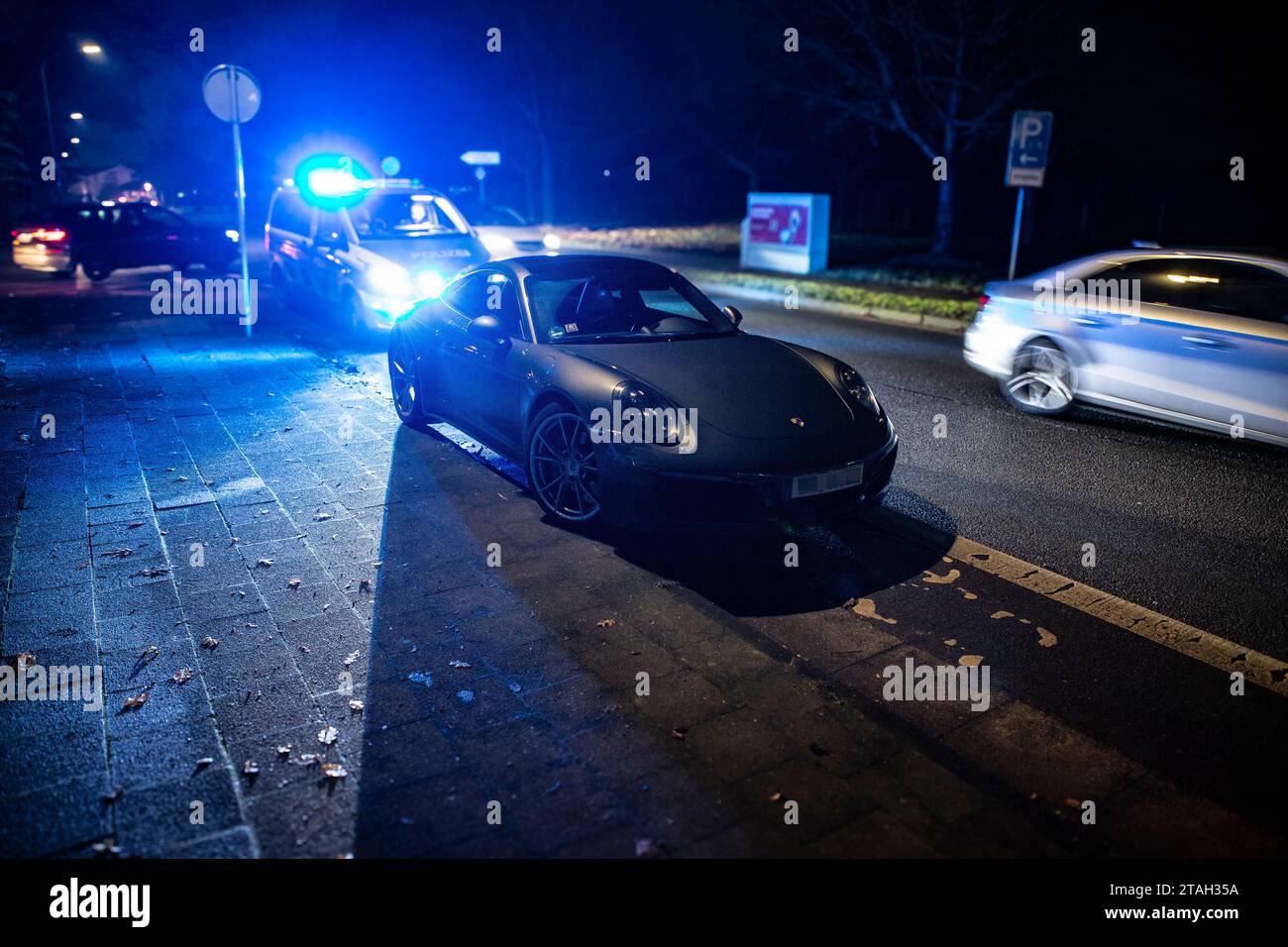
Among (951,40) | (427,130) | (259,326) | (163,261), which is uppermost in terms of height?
(427,130)

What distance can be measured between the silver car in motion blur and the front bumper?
3.70 m

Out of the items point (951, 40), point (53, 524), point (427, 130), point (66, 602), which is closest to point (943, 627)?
point (66, 602)

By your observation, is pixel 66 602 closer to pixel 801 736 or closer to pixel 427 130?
pixel 801 736

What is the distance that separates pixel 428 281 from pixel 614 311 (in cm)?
558

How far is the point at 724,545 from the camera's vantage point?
17.1 feet

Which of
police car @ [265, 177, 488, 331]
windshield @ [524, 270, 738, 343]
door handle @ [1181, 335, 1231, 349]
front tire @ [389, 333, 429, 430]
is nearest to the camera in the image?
windshield @ [524, 270, 738, 343]

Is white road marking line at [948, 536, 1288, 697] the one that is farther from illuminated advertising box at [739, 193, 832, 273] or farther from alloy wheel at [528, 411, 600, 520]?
illuminated advertising box at [739, 193, 832, 273]

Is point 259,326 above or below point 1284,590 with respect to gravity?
above

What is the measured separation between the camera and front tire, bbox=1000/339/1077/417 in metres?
7.93

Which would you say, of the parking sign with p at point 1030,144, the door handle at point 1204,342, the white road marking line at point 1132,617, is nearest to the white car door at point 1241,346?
the door handle at point 1204,342

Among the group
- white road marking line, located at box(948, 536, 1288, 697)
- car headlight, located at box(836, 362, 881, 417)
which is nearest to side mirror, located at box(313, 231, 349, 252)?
car headlight, located at box(836, 362, 881, 417)

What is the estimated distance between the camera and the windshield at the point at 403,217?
1202 cm

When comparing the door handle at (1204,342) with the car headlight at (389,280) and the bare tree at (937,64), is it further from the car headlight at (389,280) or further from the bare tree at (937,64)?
the bare tree at (937,64)
